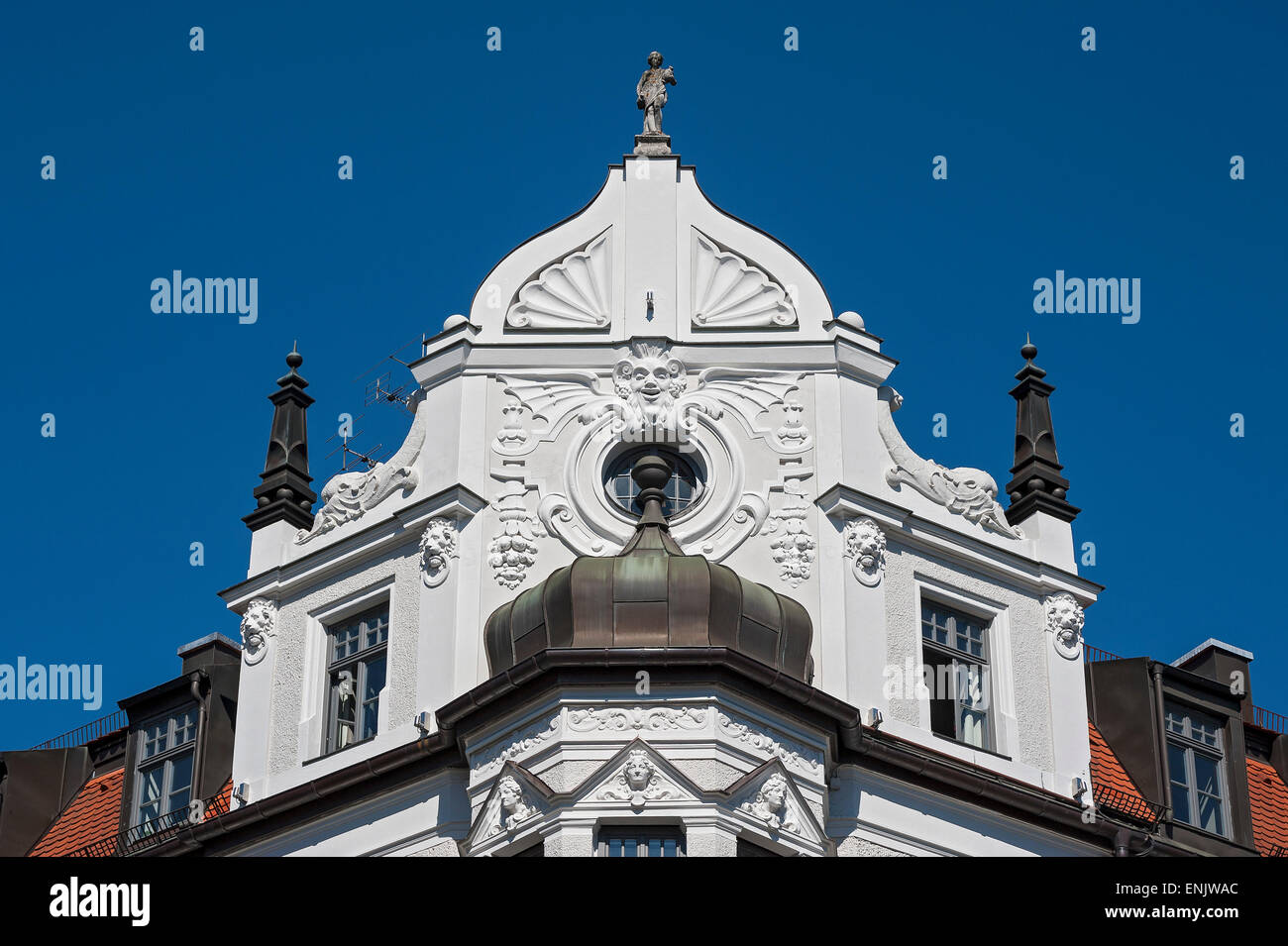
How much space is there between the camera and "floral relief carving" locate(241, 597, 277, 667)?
3369cm

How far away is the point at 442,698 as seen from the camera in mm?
31250

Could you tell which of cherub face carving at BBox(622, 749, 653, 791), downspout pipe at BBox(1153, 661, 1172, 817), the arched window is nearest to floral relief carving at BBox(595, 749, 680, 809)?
cherub face carving at BBox(622, 749, 653, 791)

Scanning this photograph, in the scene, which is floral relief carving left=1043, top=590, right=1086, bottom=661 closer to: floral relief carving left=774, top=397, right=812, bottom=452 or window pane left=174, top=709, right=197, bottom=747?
floral relief carving left=774, top=397, right=812, bottom=452

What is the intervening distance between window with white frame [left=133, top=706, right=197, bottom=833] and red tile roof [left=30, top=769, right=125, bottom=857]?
72 cm

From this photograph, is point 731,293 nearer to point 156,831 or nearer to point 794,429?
point 794,429

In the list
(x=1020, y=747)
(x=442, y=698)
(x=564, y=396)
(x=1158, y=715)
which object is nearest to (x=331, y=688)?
(x=442, y=698)

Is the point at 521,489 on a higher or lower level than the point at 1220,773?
higher

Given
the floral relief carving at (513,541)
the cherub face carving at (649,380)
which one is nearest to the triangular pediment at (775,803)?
the floral relief carving at (513,541)

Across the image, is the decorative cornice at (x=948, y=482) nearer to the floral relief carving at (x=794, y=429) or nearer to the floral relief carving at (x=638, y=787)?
the floral relief carving at (x=794, y=429)
